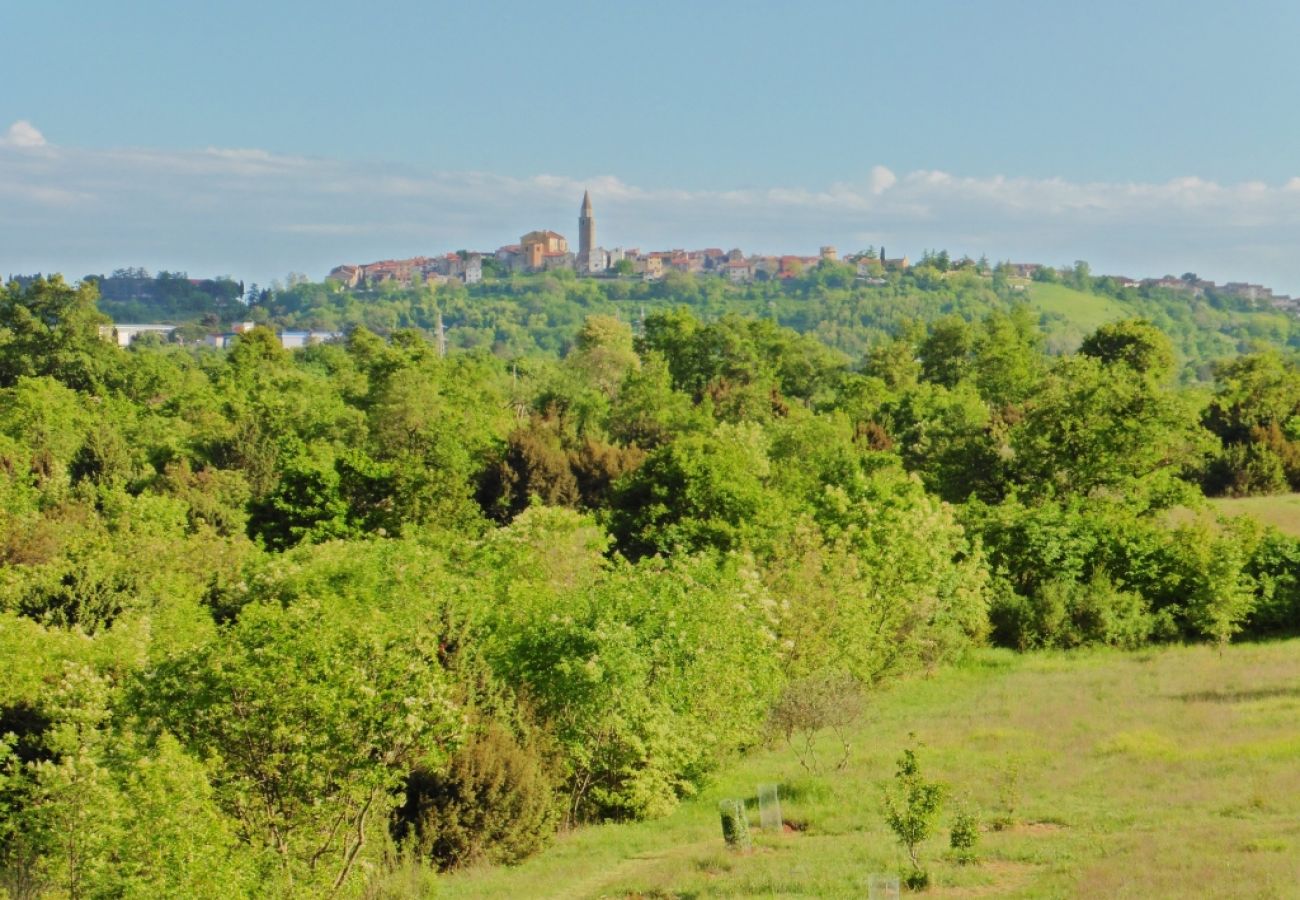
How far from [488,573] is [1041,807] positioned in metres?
15.4

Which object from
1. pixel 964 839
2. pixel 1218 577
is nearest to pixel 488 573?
pixel 964 839

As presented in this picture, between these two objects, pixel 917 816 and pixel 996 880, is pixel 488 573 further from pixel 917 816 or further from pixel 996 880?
pixel 996 880

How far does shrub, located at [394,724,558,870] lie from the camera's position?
21.1m

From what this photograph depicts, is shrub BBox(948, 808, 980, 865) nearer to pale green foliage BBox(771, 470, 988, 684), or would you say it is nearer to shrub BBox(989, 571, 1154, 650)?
pale green foliage BBox(771, 470, 988, 684)

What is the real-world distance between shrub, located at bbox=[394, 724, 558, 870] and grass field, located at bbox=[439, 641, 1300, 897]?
57cm

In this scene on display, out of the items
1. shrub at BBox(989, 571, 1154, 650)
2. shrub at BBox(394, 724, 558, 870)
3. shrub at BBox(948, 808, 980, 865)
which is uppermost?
shrub at BBox(948, 808, 980, 865)

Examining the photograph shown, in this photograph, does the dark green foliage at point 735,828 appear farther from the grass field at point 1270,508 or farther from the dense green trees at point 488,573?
the grass field at point 1270,508

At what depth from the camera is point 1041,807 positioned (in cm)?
2167

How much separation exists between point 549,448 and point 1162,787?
35.5 m

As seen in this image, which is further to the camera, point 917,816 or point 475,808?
point 475,808

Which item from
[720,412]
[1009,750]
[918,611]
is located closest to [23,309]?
[720,412]

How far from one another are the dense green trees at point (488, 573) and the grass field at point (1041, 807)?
63.3 inches

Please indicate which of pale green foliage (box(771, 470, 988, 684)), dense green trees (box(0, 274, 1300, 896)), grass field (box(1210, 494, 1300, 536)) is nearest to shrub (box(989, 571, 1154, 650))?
dense green trees (box(0, 274, 1300, 896))

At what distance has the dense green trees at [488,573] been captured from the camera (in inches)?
696
